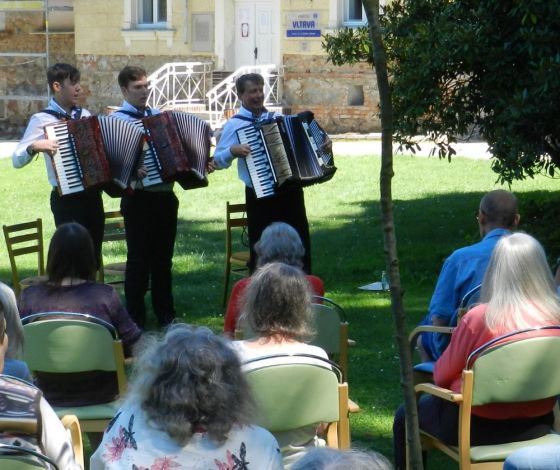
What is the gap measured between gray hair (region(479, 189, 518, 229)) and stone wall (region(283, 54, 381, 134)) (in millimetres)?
20805

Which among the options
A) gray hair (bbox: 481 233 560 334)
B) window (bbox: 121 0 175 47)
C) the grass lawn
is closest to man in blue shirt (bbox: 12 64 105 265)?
the grass lawn

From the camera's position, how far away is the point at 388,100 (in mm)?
3648

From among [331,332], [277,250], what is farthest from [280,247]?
[331,332]

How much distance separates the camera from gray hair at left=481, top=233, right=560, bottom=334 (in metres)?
4.55

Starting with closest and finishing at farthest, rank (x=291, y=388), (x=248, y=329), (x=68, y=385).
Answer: (x=291, y=388), (x=248, y=329), (x=68, y=385)

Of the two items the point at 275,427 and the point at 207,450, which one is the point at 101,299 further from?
the point at 207,450

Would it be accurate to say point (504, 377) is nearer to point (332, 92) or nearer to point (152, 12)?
point (332, 92)

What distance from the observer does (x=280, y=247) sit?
19.1 ft

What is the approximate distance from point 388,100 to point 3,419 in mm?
1563

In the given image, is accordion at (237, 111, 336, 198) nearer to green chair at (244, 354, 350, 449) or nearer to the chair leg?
the chair leg

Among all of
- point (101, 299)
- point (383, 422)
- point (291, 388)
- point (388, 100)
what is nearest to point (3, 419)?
point (291, 388)

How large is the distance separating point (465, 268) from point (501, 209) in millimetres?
396

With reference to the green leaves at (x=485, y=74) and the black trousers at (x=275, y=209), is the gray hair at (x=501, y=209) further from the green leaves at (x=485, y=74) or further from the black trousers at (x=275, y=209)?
the green leaves at (x=485, y=74)

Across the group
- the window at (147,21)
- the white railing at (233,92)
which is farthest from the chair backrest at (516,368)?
the window at (147,21)
